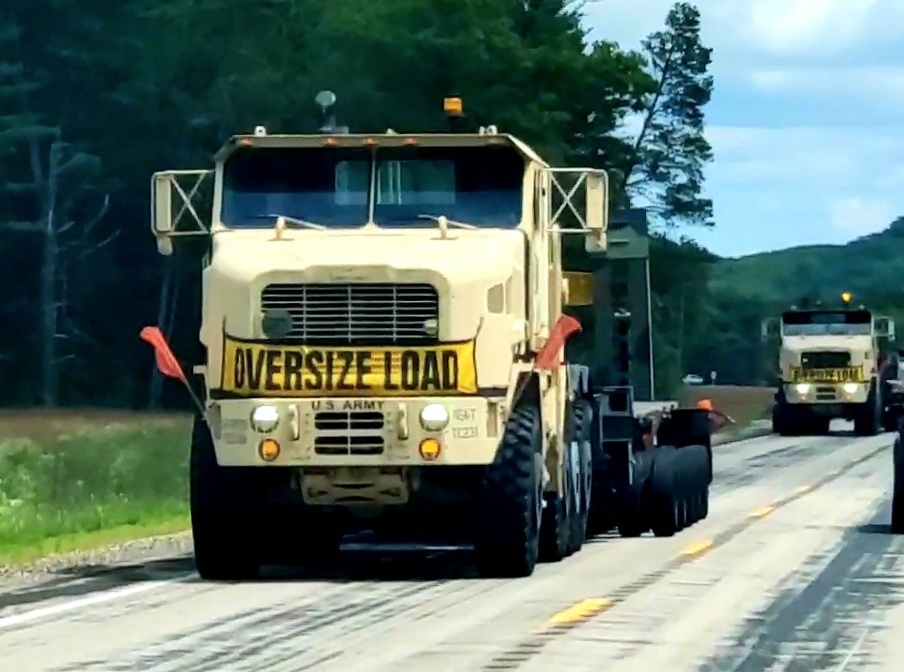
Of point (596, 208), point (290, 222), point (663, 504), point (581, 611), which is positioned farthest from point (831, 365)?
point (581, 611)

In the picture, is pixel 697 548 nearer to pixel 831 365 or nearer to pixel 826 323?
pixel 831 365

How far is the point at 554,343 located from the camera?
1842 centimetres

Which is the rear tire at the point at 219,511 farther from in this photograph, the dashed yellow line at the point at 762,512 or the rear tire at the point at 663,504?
the dashed yellow line at the point at 762,512

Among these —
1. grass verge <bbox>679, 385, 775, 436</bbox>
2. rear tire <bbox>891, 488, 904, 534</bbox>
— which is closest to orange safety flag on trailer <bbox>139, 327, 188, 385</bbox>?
rear tire <bbox>891, 488, 904, 534</bbox>

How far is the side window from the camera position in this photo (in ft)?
59.8

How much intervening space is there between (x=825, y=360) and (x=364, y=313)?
1587 inches

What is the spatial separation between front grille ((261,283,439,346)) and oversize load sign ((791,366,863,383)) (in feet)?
130

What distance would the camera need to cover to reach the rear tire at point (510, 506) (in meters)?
17.2

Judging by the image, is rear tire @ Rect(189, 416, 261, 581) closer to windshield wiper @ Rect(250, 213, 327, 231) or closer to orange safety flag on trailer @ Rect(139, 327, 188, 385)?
orange safety flag on trailer @ Rect(139, 327, 188, 385)

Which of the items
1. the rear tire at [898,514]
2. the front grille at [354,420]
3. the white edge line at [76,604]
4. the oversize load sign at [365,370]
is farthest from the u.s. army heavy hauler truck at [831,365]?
the white edge line at [76,604]

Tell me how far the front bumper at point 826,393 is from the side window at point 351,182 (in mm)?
38742

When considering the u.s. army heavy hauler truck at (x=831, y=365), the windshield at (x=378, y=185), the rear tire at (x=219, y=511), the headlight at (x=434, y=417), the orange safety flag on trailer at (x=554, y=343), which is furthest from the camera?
the u.s. army heavy hauler truck at (x=831, y=365)

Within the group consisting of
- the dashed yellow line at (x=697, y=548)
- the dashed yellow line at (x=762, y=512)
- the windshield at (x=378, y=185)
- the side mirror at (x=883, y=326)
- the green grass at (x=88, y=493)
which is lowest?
the dashed yellow line at (x=697, y=548)

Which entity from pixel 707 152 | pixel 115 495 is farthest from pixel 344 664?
pixel 707 152
